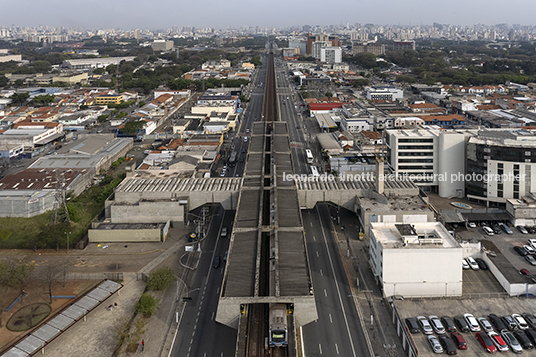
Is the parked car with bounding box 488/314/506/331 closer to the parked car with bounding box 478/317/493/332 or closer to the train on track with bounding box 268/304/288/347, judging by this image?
the parked car with bounding box 478/317/493/332

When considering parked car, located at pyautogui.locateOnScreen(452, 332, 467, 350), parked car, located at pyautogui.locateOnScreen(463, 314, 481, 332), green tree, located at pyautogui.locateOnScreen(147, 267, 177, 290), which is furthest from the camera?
green tree, located at pyautogui.locateOnScreen(147, 267, 177, 290)

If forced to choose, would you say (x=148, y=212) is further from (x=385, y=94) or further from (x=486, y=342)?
(x=385, y=94)

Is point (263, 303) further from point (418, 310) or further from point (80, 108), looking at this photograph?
point (80, 108)

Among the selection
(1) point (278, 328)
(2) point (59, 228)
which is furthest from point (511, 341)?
(2) point (59, 228)

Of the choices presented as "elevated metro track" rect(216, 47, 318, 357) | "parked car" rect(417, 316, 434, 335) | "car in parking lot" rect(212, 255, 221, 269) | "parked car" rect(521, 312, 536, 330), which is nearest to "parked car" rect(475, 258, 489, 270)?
"parked car" rect(521, 312, 536, 330)

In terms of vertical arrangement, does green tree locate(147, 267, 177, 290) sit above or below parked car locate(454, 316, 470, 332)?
above
